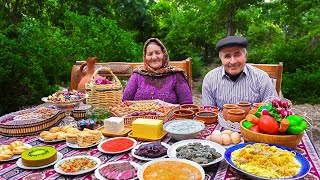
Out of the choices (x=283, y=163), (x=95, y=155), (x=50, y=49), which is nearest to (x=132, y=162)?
(x=95, y=155)

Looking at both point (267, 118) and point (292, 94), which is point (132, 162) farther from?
point (292, 94)

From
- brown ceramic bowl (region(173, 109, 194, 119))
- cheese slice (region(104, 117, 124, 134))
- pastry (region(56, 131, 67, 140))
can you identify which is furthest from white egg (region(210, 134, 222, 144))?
pastry (region(56, 131, 67, 140))

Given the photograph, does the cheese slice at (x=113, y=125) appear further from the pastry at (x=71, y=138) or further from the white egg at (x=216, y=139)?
the white egg at (x=216, y=139)

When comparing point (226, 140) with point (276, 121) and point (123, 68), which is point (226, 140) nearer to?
point (276, 121)

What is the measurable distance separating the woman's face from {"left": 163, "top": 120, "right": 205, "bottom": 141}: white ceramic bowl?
1401 mm

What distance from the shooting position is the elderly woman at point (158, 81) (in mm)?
3418

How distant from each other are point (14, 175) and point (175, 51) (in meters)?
8.97

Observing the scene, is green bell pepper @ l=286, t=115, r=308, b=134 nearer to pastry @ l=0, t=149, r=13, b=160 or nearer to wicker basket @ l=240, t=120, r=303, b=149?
wicker basket @ l=240, t=120, r=303, b=149

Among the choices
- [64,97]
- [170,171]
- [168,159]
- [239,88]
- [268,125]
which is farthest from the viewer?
[239,88]

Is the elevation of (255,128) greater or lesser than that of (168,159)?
greater

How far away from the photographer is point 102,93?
2648 mm

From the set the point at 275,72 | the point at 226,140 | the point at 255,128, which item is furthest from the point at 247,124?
the point at 275,72

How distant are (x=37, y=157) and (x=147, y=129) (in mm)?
731

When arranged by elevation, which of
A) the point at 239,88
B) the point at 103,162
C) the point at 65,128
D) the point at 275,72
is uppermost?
the point at 275,72
